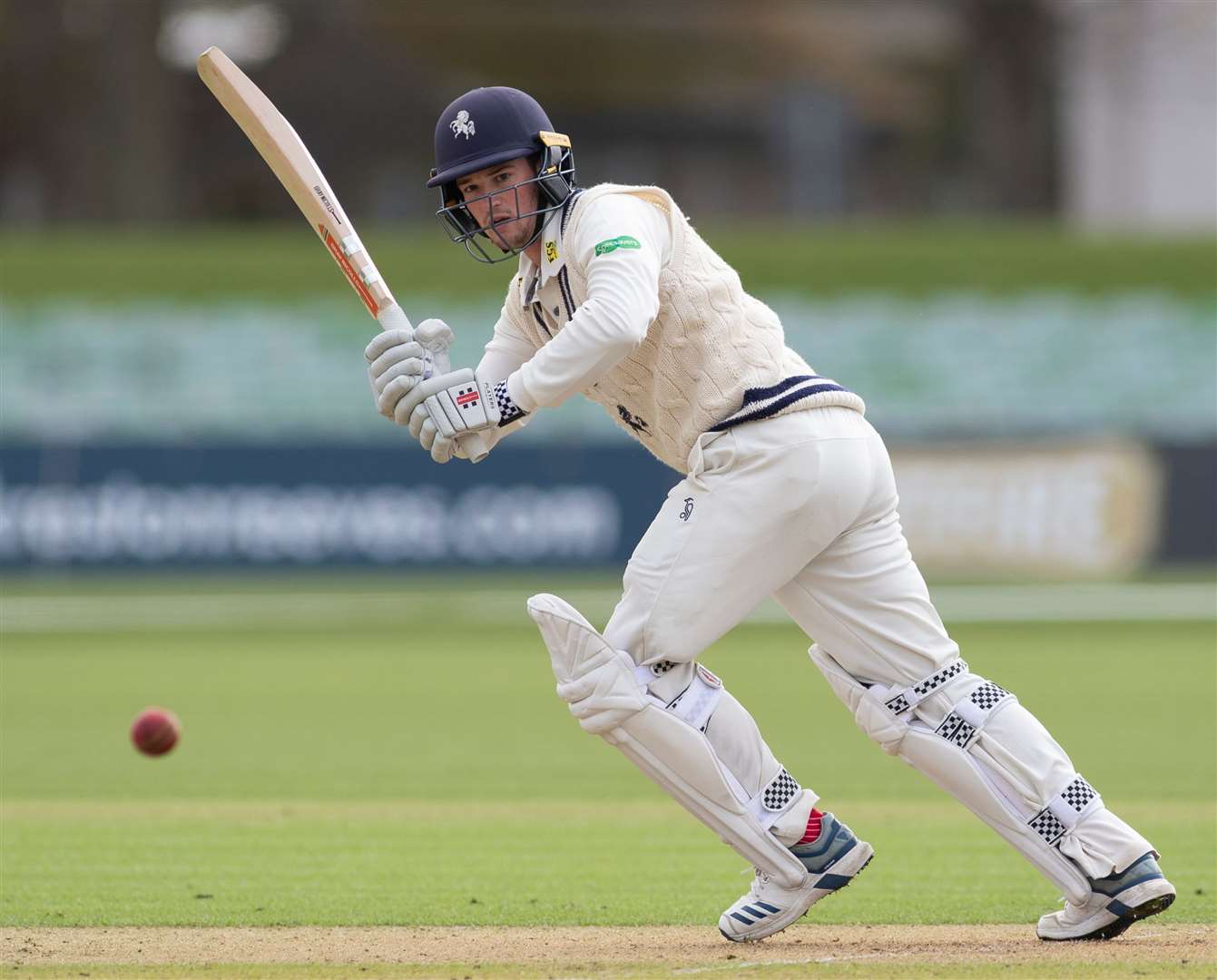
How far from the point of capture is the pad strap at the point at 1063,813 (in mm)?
4832

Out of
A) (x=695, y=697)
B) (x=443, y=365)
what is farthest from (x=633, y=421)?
(x=695, y=697)

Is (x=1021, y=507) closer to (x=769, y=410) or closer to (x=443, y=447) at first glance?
(x=769, y=410)

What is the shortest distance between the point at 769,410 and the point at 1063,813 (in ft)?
4.01

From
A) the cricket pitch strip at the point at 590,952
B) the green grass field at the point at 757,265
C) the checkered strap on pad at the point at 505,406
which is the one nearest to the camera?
the cricket pitch strip at the point at 590,952

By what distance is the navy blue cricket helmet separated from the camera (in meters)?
4.92

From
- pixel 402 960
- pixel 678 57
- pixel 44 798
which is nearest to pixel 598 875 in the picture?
pixel 402 960

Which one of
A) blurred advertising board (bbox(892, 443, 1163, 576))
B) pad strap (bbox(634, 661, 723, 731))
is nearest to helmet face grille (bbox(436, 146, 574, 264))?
pad strap (bbox(634, 661, 723, 731))

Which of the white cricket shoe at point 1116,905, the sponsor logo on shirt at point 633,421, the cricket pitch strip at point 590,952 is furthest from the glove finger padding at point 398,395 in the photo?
the white cricket shoe at point 1116,905

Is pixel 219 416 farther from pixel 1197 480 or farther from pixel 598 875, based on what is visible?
pixel 598 875

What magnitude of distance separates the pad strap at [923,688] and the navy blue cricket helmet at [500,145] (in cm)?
148

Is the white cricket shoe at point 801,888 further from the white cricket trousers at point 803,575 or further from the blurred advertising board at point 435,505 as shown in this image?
the blurred advertising board at point 435,505

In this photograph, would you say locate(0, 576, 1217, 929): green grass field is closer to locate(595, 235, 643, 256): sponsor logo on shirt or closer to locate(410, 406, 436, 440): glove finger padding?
locate(410, 406, 436, 440): glove finger padding

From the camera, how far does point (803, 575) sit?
198 inches

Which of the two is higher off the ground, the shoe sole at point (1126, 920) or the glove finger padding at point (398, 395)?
the glove finger padding at point (398, 395)
